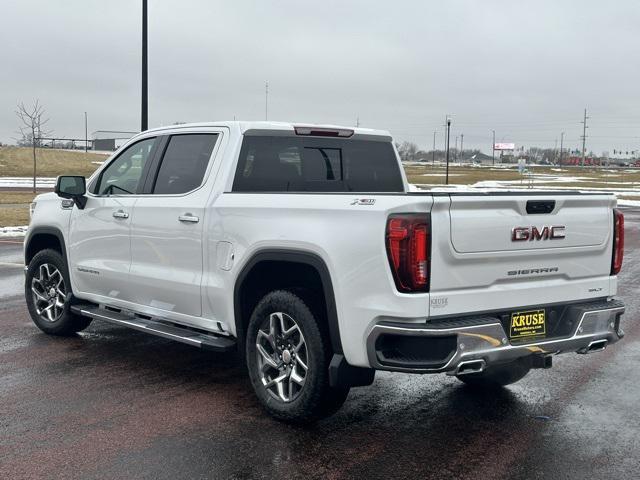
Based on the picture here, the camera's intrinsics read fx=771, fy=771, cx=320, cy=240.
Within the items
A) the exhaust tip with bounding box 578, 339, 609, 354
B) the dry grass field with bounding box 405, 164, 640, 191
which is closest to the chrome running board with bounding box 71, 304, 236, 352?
the exhaust tip with bounding box 578, 339, 609, 354

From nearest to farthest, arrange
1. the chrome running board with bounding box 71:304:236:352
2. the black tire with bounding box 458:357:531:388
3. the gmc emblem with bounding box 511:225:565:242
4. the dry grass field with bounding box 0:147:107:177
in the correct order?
1. the gmc emblem with bounding box 511:225:565:242
2. the chrome running board with bounding box 71:304:236:352
3. the black tire with bounding box 458:357:531:388
4. the dry grass field with bounding box 0:147:107:177

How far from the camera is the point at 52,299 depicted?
25.5ft

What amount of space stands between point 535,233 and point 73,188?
421 cm

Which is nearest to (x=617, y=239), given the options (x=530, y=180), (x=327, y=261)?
(x=327, y=261)

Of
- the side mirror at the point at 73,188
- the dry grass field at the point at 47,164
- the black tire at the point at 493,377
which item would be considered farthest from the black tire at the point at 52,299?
the dry grass field at the point at 47,164

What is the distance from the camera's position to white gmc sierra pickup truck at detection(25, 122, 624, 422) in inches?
173

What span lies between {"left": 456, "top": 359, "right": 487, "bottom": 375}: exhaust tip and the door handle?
2.35m

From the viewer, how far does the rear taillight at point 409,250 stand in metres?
4.33

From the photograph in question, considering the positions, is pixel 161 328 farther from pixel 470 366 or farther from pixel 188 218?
pixel 470 366

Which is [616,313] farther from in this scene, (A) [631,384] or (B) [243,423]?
(B) [243,423]

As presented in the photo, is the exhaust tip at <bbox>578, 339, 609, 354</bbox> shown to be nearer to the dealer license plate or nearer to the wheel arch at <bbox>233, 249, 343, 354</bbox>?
the dealer license plate

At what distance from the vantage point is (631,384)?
6.23 meters

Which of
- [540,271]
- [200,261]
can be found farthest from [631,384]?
[200,261]

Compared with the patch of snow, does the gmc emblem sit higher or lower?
higher
